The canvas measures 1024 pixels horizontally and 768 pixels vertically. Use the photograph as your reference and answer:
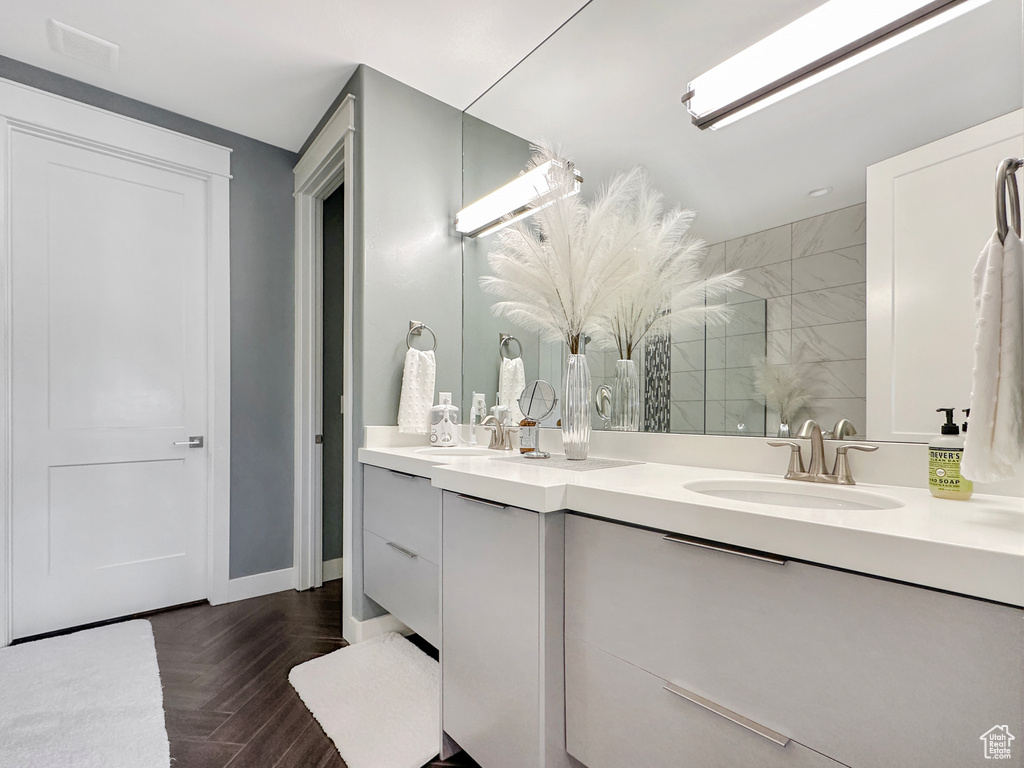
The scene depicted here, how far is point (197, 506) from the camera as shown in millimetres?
2594

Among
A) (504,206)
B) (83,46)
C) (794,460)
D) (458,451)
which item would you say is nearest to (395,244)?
(504,206)

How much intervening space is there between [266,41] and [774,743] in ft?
9.07

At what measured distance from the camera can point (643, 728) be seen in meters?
0.93

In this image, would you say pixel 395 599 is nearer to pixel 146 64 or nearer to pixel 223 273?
pixel 223 273

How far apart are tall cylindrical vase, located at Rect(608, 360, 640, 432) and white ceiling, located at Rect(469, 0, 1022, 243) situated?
502mm

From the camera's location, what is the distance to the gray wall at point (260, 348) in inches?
105

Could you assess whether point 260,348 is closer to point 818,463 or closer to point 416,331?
point 416,331

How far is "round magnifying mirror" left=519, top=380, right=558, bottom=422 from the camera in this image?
1928 mm

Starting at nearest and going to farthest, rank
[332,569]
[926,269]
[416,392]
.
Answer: [926,269] → [416,392] → [332,569]

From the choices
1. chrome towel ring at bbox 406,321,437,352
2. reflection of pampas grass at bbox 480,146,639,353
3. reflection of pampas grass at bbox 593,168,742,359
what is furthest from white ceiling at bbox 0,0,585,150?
chrome towel ring at bbox 406,321,437,352

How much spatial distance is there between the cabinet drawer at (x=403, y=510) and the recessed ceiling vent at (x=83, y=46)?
6.88 ft

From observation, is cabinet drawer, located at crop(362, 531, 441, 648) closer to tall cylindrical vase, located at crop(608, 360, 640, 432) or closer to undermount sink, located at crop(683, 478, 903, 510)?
tall cylindrical vase, located at crop(608, 360, 640, 432)

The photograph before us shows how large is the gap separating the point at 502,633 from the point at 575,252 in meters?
1.13

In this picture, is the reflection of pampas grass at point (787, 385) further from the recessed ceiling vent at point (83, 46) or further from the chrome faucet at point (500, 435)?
the recessed ceiling vent at point (83, 46)
